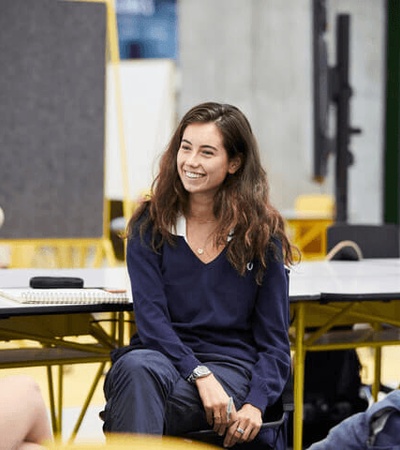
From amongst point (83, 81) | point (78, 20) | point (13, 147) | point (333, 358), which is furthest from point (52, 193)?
point (333, 358)

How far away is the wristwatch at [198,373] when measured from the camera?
1.99 metres

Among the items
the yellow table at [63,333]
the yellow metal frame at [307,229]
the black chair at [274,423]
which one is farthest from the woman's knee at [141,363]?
the yellow metal frame at [307,229]

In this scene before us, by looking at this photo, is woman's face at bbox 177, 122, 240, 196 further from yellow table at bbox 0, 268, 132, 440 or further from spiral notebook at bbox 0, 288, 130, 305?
yellow table at bbox 0, 268, 132, 440

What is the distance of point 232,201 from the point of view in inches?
87.4

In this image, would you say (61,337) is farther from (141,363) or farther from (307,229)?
(307,229)

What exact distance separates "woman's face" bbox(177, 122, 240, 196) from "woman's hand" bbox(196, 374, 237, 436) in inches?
20.3

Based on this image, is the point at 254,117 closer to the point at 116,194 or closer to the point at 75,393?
the point at 116,194

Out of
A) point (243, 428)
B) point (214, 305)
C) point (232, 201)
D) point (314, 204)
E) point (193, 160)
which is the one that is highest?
point (193, 160)

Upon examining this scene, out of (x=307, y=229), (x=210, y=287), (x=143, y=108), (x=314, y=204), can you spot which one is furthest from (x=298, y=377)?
(x=314, y=204)

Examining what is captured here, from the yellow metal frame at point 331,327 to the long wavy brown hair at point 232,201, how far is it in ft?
1.38

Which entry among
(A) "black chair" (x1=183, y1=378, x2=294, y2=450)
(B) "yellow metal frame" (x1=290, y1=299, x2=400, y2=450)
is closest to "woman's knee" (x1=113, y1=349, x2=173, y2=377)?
(A) "black chair" (x1=183, y1=378, x2=294, y2=450)

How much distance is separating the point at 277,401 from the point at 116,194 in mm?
5031

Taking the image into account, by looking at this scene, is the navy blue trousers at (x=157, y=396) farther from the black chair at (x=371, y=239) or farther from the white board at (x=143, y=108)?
the white board at (x=143, y=108)

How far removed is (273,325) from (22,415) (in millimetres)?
789
